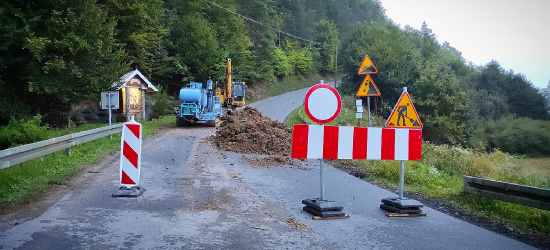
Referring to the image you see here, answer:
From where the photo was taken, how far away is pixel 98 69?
2398 cm

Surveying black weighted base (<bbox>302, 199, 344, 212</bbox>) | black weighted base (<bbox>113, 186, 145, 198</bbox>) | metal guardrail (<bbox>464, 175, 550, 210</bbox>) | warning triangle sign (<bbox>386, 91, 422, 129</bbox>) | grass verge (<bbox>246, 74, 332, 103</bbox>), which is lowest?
black weighted base (<bbox>113, 186, 145, 198</bbox>)

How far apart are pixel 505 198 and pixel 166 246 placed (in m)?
5.66

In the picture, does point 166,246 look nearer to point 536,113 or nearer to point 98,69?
point 98,69

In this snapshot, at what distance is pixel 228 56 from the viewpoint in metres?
47.0

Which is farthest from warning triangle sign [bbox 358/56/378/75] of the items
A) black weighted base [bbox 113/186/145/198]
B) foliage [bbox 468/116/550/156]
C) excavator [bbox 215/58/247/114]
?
foliage [bbox 468/116/550/156]

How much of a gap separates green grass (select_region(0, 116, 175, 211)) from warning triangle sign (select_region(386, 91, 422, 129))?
6.66 m

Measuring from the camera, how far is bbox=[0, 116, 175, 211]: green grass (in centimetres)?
778

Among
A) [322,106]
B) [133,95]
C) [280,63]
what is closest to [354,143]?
[322,106]

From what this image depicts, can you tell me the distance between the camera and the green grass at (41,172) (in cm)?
778

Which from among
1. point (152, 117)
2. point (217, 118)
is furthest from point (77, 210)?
point (152, 117)

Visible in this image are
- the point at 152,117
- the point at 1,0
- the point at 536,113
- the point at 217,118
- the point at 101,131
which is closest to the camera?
the point at 101,131

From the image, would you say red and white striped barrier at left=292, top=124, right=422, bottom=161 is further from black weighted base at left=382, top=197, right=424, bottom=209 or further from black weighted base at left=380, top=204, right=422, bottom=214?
black weighted base at left=380, top=204, right=422, bottom=214

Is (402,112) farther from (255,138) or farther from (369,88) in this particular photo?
(255,138)

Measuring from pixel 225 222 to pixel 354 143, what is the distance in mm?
2444
